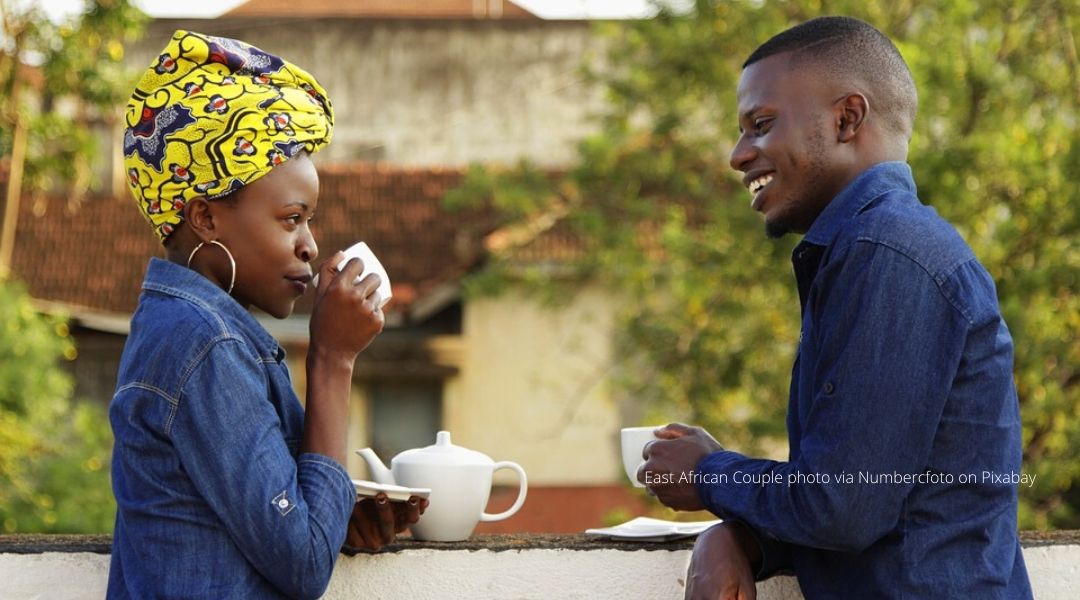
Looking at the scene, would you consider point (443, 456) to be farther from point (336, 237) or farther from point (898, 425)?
point (336, 237)

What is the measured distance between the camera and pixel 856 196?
2.25 m

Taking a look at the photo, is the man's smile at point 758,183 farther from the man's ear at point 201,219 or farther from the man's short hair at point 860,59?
the man's ear at point 201,219

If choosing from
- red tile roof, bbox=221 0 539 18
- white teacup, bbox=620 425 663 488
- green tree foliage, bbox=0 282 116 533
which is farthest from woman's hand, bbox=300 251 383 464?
red tile roof, bbox=221 0 539 18

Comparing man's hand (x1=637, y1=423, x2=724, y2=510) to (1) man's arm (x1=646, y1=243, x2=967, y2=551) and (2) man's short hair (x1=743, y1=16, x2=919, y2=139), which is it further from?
(2) man's short hair (x1=743, y1=16, x2=919, y2=139)

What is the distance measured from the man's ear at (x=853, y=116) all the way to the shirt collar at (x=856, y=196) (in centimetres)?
7

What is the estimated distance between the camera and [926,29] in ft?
30.9

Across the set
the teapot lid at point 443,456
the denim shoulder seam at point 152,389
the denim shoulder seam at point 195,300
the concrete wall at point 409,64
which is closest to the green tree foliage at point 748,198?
the teapot lid at point 443,456

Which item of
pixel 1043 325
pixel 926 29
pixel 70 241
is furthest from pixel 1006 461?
pixel 70 241

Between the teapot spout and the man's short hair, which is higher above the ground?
the man's short hair

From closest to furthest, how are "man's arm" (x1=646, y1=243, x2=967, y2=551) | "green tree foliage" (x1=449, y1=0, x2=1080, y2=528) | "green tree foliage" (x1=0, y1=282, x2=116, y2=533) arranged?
"man's arm" (x1=646, y1=243, x2=967, y2=551)
"green tree foliage" (x1=449, y1=0, x2=1080, y2=528)
"green tree foliage" (x1=0, y1=282, x2=116, y2=533)

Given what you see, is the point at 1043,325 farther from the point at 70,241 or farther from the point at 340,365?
the point at 70,241

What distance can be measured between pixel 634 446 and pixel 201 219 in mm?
844

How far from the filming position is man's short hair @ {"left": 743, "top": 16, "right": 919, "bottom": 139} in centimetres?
238

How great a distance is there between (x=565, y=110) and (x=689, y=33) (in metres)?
8.06
